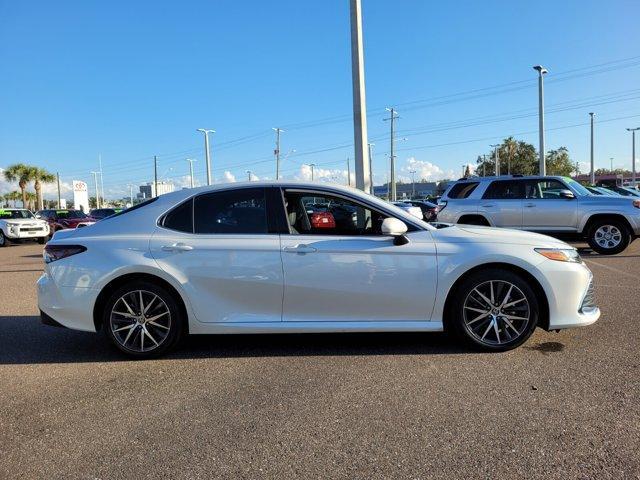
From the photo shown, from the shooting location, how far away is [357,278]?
4.62 metres

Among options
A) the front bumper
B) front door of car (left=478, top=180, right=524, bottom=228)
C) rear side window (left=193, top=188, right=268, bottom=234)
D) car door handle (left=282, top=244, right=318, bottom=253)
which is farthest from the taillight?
front door of car (left=478, top=180, right=524, bottom=228)

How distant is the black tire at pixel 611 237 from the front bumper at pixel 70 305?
10.9 metres

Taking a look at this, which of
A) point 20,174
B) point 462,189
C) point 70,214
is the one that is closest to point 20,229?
point 70,214

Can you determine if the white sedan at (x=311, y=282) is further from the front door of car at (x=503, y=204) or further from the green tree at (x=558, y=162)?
the green tree at (x=558, y=162)

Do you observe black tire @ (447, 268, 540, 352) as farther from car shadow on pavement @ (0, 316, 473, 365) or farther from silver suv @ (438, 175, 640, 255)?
silver suv @ (438, 175, 640, 255)

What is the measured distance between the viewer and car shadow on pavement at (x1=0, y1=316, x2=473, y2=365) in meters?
4.88

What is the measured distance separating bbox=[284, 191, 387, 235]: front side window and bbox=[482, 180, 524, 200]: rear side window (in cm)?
840

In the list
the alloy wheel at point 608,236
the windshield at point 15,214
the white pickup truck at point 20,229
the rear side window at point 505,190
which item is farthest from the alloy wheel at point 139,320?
the windshield at point 15,214

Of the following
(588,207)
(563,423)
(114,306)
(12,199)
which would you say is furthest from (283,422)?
(12,199)

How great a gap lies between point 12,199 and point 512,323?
117m

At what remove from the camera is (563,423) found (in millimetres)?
3328

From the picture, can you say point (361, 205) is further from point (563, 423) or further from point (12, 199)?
point (12, 199)

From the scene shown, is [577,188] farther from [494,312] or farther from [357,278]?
[357,278]

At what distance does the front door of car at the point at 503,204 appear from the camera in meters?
12.2
